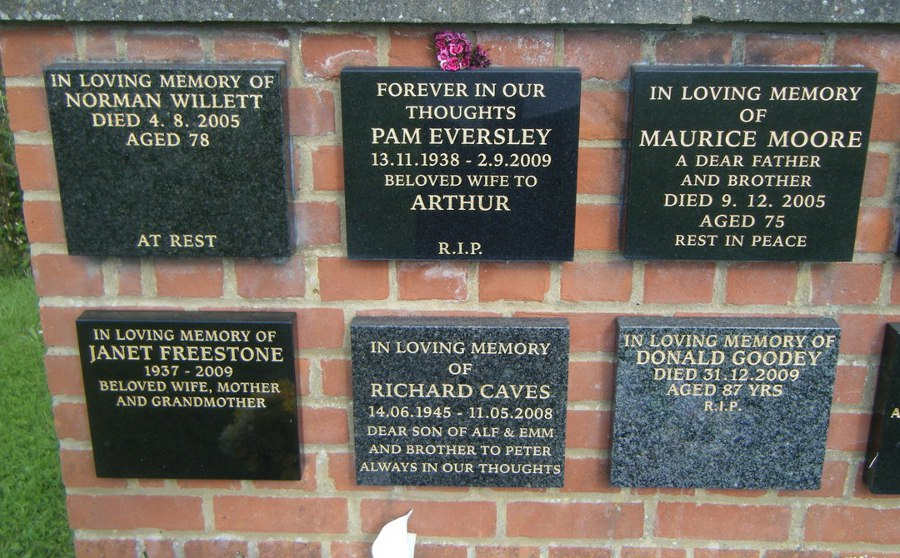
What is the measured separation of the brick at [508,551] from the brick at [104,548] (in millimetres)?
845

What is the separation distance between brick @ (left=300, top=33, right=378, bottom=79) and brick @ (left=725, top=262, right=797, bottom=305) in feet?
2.90

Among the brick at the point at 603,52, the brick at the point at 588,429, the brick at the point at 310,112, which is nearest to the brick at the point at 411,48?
the brick at the point at 310,112

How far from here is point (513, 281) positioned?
166 centimetres

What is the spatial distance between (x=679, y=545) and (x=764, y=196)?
33.3 inches

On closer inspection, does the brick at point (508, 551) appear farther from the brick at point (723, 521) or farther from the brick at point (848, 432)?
the brick at point (848, 432)

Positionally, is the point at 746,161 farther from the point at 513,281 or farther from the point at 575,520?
the point at 575,520

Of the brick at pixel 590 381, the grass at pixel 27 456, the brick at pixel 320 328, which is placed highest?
the brick at pixel 320 328

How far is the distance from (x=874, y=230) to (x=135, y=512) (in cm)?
179

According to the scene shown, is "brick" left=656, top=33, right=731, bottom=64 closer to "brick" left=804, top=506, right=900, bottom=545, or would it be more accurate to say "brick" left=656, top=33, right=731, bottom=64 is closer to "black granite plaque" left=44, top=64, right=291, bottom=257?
"black granite plaque" left=44, top=64, right=291, bottom=257

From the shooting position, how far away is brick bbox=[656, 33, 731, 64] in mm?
1501

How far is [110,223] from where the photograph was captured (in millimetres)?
1601

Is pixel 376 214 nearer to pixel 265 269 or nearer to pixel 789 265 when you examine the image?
pixel 265 269

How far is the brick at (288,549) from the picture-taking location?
6.03 feet

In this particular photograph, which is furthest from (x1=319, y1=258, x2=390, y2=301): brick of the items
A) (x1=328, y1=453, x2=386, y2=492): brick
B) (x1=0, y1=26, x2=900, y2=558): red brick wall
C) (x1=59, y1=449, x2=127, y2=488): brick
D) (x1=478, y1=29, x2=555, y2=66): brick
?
(x1=59, y1=449, x2=127, y2=488): brick
